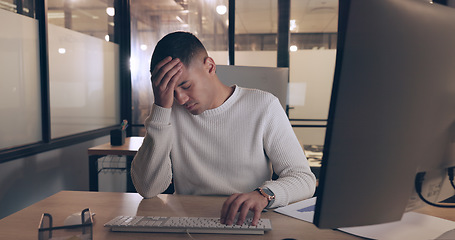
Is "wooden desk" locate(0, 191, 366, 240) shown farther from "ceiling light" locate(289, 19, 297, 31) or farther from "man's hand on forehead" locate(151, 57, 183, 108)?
"ceiling light" locate(289, 19, 297, 31)

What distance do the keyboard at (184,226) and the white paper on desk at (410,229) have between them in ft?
0.68

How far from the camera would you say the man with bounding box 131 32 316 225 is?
1062 millimetres

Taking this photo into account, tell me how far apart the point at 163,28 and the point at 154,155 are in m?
2.92

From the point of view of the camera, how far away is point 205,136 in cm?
120

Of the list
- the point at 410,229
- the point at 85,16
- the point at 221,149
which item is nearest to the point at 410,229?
the point at 410,229

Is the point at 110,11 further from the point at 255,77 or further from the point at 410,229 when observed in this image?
the point at 410,229

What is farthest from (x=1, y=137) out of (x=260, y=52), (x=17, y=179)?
(x=260, y=52)

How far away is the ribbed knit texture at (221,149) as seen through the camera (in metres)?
1.08

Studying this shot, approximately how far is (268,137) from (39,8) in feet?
6.71

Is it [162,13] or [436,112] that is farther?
[162,13]

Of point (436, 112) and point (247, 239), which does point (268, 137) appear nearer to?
point (247, 239)

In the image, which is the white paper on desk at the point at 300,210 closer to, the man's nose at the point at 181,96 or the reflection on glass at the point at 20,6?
the man's nose at the point at 181,96

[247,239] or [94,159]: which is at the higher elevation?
[247,239]

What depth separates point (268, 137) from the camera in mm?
1151
